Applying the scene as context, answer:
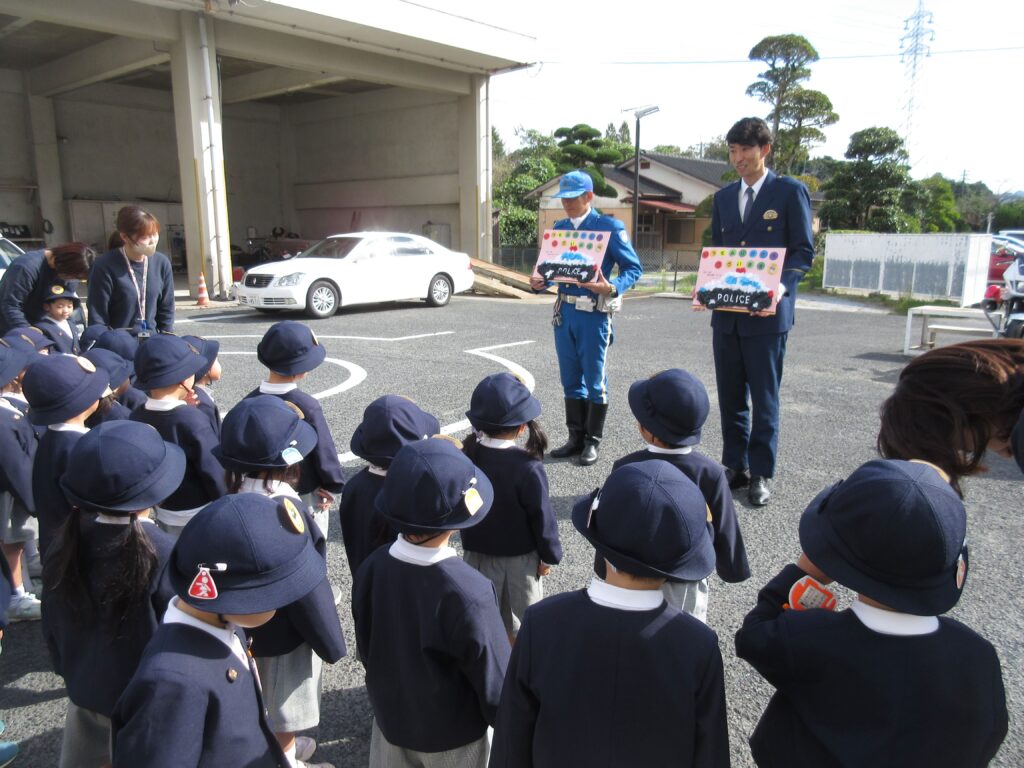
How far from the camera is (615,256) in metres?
5.19

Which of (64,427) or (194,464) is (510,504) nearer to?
(194,464)

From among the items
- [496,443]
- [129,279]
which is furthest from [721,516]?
[129,279]

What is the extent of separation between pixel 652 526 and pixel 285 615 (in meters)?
1.29

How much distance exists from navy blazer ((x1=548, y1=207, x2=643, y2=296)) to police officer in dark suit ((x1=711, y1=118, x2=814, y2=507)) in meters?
0.64

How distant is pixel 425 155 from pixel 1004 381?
77.0ft

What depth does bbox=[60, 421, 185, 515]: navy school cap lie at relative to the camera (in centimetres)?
205

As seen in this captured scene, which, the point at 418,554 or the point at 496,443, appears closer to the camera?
the point at 418,554

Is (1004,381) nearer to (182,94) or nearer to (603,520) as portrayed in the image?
(603,520)

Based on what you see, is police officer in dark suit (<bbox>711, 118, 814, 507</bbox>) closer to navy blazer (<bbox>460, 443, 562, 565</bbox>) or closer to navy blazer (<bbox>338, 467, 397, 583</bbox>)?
navy blazer (<bbox>460, 443, 562, 565</bbox>)

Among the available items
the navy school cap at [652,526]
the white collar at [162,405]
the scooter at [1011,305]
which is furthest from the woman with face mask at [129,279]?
the scooter at [1011,305]

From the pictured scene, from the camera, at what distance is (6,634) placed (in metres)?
3.26

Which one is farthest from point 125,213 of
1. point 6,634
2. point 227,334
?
point 227,334

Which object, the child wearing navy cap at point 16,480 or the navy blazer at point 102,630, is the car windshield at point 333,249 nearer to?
the child wearing navy cap at point 16,480

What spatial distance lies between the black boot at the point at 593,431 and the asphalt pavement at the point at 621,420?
0.08m
